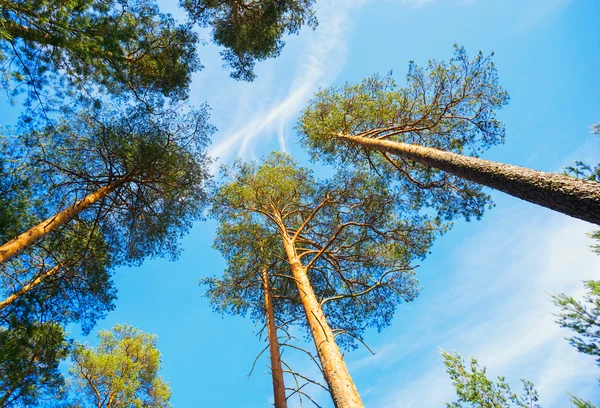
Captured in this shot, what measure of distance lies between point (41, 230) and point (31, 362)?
3.25 m

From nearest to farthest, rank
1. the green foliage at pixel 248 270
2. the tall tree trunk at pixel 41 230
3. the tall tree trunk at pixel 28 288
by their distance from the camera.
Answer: the tall tree trunk at pixel 41 230, the tall tree trunk at pixel 28 288, the green foliage at pixel 248 270

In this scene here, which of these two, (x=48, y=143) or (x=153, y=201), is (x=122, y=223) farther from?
(x=48, y=143)

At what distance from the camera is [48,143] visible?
677cm

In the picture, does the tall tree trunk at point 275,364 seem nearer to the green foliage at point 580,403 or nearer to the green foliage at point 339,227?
the green foliage at point 339,227

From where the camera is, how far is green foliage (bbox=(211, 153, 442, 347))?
866 centimetres

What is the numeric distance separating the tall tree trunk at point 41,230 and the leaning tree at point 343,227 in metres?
3.40

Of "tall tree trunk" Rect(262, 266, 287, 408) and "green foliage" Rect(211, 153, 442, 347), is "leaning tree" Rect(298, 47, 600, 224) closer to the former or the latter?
"green foliage" Rect(211, 153, 442, 347)

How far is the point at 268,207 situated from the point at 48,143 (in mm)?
6213

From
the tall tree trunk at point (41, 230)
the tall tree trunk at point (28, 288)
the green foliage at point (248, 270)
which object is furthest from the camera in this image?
the green foliage at point (248, 270)

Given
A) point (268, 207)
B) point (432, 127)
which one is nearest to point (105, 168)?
point (268, 207)

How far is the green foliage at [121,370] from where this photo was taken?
1098 centimetres

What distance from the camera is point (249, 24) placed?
8.92 m

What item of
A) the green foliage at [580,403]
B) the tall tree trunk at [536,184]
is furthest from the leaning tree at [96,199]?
the green foliage at [580,403]

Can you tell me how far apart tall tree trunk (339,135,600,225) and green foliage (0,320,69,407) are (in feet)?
29.1
